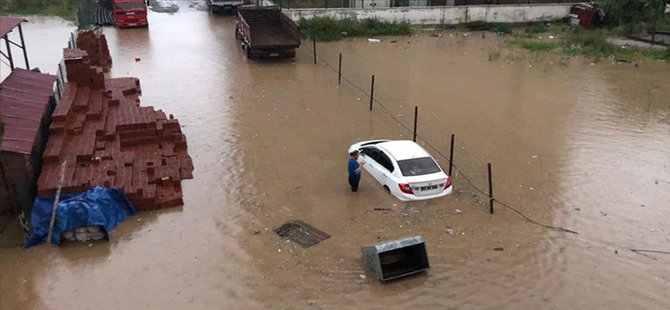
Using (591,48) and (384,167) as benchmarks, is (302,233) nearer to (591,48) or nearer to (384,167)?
(384,167)

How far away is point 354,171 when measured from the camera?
12609mm

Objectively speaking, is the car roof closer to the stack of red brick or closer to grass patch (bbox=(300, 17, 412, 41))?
the stack of red brick

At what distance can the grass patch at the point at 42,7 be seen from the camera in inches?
1570

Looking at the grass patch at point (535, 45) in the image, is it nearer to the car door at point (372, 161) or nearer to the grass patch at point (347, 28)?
the grass patch at point (347, 28)

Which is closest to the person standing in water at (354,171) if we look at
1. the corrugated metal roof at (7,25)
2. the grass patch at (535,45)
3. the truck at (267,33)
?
the corrugated metal roof at (7,25)

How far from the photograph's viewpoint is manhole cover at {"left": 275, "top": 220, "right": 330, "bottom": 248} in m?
10.9

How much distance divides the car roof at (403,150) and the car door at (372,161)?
0.24m

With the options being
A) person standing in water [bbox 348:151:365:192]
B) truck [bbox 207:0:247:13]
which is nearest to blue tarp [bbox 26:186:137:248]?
person standing in water [bbox 348:151:365:192]

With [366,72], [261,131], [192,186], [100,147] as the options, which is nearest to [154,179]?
[192,186]

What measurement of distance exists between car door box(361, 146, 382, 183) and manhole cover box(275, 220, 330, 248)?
8.70 ft

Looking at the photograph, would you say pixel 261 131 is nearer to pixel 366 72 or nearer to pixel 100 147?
pixel 100 147

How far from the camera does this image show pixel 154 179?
12.5m

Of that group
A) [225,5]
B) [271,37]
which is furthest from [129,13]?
[271,37]

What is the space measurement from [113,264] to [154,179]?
2.86 m
